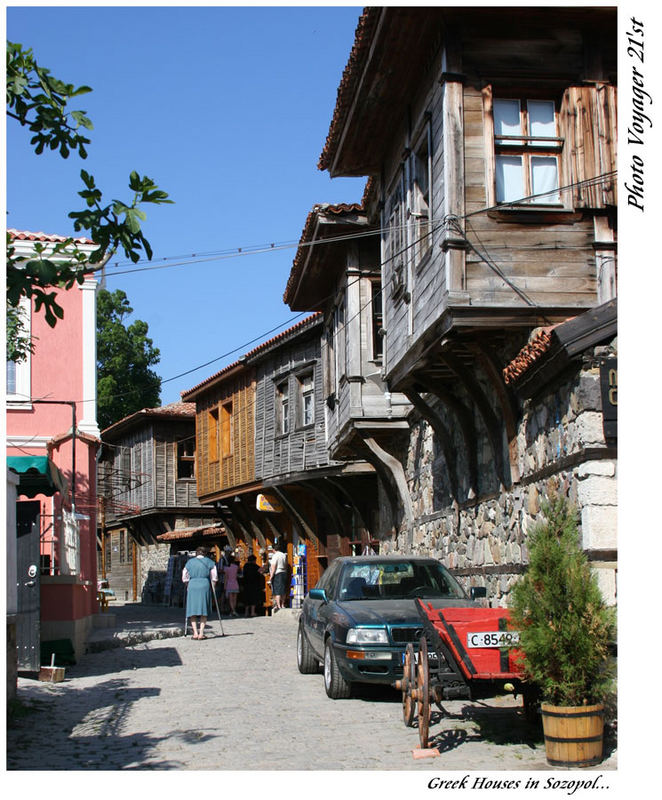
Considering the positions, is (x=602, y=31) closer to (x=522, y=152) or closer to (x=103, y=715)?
(x=522, y=152)

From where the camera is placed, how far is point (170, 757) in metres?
7.77

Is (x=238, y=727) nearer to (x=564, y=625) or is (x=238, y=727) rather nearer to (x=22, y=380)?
(x=564, y=625)

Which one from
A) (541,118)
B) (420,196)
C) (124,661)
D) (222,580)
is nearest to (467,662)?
(541,118)

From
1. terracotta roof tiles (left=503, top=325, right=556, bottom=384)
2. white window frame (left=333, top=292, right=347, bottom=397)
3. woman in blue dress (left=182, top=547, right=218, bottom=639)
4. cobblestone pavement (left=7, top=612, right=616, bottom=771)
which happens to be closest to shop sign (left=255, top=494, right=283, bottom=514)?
white window frame (left=333, top=292, right=347, bottom=397)

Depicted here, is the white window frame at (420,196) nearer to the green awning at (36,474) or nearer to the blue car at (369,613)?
the blue car at (369,613)

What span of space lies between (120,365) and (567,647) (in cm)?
4317

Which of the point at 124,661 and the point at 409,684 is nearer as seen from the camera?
the point at 409,684

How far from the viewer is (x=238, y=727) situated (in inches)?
361

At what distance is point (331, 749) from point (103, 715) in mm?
3075

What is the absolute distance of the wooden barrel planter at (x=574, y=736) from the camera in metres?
7.00

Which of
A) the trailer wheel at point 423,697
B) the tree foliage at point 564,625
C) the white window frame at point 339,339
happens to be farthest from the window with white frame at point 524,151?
the white window frame at point 339,339

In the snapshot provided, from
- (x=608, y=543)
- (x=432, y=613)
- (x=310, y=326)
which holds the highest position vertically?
(x=310, y=326)

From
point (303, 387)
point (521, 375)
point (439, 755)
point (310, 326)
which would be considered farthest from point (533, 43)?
point (303, 387)

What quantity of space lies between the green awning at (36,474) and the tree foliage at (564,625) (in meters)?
6.64
